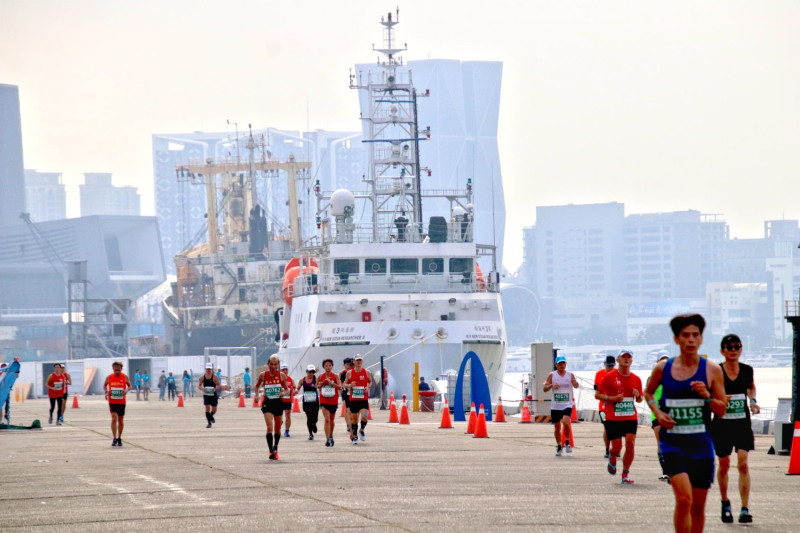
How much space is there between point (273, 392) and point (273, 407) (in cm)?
41

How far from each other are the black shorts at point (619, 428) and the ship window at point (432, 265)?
33389mm

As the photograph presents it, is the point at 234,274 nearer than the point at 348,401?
No

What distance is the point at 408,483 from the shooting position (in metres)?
15.3

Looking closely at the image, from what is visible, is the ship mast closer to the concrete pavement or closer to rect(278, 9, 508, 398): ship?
rect(278, 9, 508, 398): ship

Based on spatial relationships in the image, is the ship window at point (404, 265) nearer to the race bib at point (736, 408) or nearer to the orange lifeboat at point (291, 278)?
the orange lifeboat at point (291, 278)

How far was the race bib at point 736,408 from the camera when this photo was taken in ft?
42.5

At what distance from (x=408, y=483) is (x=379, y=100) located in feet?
134

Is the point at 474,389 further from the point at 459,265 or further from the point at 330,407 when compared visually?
the point at 459,265

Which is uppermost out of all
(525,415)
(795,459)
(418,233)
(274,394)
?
(418,233)

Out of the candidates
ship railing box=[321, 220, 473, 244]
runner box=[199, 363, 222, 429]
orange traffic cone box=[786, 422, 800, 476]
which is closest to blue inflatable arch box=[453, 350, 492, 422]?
runner box=[199, 363, 222, 429]

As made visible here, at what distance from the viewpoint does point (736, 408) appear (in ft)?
42.7

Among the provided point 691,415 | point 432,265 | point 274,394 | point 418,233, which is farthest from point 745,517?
point 418,233

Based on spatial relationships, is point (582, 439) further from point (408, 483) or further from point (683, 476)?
point (683, 476)

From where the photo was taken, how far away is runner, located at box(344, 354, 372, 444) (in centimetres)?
2291
